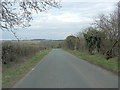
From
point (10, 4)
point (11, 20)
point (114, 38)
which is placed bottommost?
point (114, 38)

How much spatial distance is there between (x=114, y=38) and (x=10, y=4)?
1206 centimetres

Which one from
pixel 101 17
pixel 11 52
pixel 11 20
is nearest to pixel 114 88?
pixel 11 20

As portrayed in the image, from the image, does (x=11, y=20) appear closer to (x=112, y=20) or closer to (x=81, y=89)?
(x=81, y=89)

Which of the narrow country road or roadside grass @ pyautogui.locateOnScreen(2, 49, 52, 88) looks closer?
the narrow country road

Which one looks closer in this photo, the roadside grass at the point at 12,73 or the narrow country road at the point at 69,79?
the narrow country road at the point at 69,79

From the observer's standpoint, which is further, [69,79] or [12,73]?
[12,73]

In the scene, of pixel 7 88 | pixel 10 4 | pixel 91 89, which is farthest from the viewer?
pixel 10 4

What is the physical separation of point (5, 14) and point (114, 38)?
1213 cm

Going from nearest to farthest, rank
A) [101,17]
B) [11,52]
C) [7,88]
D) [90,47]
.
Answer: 1. [7,88]
2. [11,52]
3. [101,17]
4. [90,47]

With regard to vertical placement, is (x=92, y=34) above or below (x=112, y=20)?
below

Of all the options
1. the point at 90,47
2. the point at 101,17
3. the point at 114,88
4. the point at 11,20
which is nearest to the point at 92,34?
the point at 90,47

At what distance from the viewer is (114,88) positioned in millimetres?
6754

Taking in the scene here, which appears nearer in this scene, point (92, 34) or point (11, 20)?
point (11, 20)

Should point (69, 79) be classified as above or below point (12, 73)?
above
